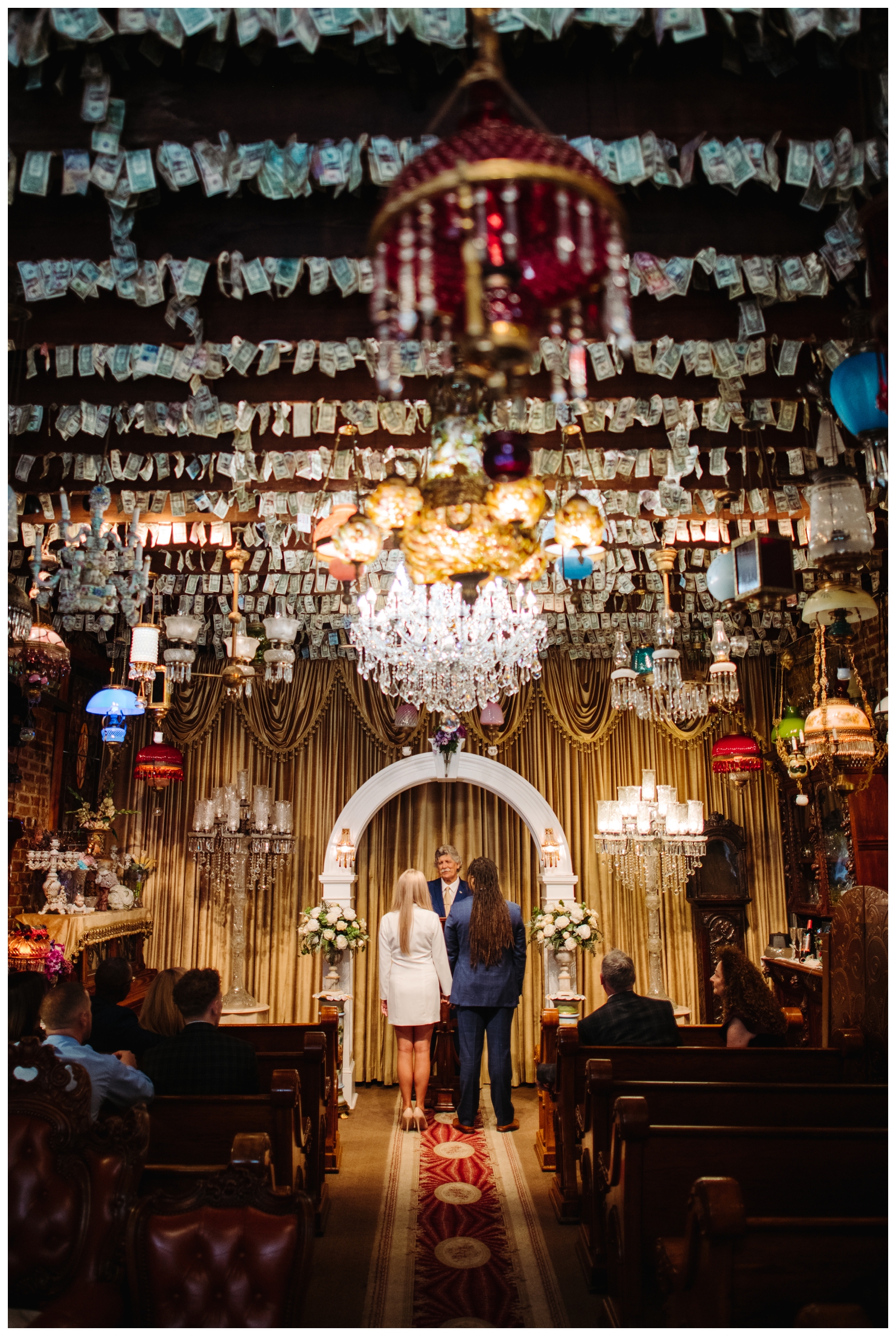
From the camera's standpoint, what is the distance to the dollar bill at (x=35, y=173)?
8.30 ft

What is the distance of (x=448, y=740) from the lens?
25.4 feet

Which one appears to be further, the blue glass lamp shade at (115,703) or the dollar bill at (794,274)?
the blue glass lamp shade at (115,703)

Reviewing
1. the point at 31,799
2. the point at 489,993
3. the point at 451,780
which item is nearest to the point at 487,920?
the point at 489,993

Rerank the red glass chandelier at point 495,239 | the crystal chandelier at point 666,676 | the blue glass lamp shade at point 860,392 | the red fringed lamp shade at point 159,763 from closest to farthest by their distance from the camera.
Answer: the red glass chandelier at point 495,239
the blue glass lamp shade at point 860,392
the crystal chandelier at point 666,676
the red fringed lamp shade at point 159,763

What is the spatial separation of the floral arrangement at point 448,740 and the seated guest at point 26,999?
159 inches

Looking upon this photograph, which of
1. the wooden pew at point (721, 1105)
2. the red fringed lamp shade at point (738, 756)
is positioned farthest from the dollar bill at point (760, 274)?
the red fringed lamp shade at point (738, 756)

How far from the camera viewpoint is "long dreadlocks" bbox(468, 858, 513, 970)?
19.5 ft

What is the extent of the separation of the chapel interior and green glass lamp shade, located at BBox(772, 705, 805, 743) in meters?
0.10

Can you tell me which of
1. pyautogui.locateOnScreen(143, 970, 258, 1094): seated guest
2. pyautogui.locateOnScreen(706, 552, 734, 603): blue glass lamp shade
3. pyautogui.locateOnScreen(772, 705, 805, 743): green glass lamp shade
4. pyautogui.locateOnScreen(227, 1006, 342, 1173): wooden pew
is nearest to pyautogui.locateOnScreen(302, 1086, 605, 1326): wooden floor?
pyautogui.locateOnScreen(227, 1006, 342, 1173): wooden pew

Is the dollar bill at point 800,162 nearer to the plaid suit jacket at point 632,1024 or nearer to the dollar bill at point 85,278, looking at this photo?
the dollar bill at point 85,278

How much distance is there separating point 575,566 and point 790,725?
3441 mm

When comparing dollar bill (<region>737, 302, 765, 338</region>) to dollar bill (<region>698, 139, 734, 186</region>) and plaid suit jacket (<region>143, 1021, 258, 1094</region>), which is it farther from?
plaid suit jacket (<region>143, 1021, 258, 1094</region>)

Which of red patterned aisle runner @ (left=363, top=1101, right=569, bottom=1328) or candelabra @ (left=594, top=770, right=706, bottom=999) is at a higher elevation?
candelabra @ (left=594, top=770, right=706, bottom=999)

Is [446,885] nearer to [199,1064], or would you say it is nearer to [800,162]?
[199,1064]
